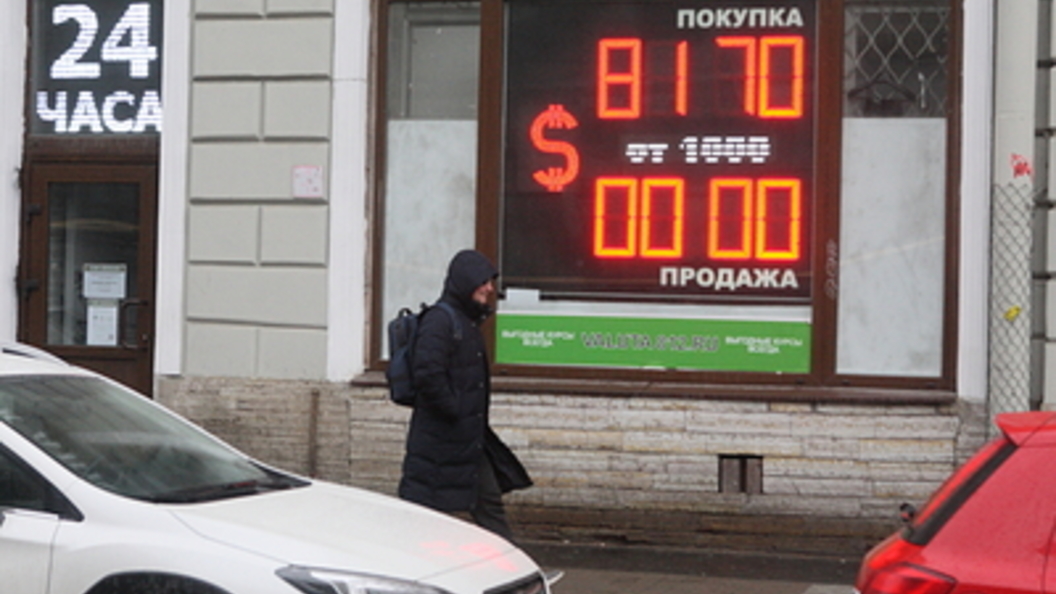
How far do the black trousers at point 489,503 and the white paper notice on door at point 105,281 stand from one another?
4208 millimetres

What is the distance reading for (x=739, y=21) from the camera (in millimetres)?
9453

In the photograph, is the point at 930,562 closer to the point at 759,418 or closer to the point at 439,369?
the point at 439,369

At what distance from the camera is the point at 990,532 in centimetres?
388

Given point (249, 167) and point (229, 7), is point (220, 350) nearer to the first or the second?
point (249, 167)

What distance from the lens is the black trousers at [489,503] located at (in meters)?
7.55

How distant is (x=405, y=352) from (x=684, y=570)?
2409mm

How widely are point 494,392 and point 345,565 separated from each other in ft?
16.1

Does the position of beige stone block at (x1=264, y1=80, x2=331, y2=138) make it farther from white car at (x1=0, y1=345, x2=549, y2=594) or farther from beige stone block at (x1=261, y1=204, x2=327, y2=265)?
white car at (x1=0, y1=345, x2=549, y2=594)

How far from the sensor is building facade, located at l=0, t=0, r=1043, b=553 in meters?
9.02

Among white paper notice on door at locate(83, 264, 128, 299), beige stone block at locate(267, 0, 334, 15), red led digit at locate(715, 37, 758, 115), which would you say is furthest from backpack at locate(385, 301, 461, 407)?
white paper notice on door at locate(83, 264, 128, 299)

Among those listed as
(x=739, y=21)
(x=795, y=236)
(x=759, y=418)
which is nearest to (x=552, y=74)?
(x=739, y=21)

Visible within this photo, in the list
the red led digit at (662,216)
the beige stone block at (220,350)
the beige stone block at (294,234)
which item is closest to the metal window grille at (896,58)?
the red led digit at (662,216)

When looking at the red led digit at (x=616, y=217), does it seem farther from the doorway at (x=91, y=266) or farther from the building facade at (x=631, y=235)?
the doorway at (x=91, y=266)

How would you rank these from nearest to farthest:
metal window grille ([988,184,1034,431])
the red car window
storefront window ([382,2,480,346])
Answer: the red car window
metal window grille ([988,184,1034,431])
storefront window ([382,2,480,346])
